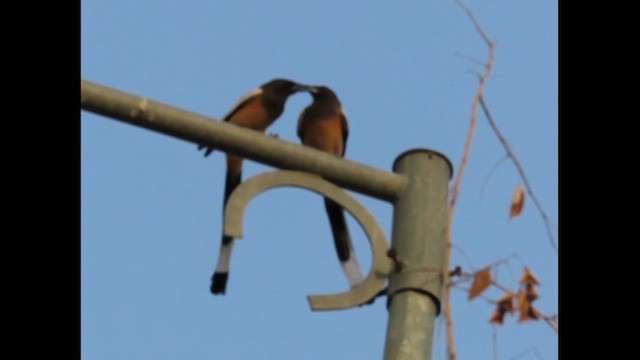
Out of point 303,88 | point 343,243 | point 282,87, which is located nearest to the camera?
Result: point 343,243

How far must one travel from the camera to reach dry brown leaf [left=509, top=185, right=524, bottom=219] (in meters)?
3.25

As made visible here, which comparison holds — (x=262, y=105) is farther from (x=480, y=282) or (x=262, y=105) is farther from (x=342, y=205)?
(x=480, y=282)

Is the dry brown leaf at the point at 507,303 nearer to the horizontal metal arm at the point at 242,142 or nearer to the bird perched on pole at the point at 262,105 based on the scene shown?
the horizontal metal arm at the point at 242,142

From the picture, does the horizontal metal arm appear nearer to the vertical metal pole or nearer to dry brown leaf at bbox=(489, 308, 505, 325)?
the vertical metal pole

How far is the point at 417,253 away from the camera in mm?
3438

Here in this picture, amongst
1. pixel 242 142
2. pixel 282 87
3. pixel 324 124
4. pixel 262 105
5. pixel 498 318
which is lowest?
pixel 498 318

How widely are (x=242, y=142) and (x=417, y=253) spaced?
48 cm

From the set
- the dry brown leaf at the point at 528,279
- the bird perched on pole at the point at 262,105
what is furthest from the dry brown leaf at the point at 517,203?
the bird perched on pole at the point at 262,105

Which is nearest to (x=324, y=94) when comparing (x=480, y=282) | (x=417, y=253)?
(x=417, y=253)

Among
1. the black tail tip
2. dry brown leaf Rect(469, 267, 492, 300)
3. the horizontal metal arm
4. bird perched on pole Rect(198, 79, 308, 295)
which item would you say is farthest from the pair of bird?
dry brown leaf Rect(469, 267, 492, 300)

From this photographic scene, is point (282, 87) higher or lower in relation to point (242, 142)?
higher

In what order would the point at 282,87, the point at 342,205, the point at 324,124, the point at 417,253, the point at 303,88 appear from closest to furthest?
the point at 417,253
the point at 342,205
the point at 324,124
the point at 282,87
the point at 303,88
